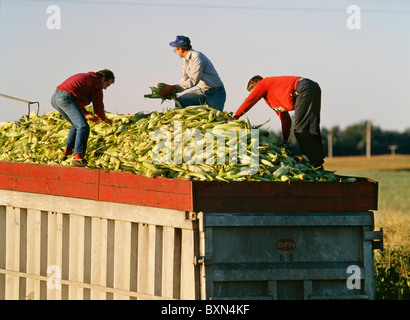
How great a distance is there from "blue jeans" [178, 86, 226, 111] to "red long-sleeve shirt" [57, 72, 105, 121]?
1219 millimetres

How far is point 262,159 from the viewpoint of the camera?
260 inches

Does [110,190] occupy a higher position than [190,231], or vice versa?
[110,190]

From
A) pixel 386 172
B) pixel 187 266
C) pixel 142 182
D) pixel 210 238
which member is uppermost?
pixel 386 172

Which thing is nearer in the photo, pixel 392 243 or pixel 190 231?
pixel 190 231

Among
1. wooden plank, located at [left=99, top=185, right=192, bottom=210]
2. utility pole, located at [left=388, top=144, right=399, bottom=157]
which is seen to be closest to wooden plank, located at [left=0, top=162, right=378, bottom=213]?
wooden plank, located at [left=99, top=185, right=192, bottom=210]

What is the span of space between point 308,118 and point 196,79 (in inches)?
67.2

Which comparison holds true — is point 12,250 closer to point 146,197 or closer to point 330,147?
point 146,197

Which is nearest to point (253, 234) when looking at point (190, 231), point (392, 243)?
point (190, 231)

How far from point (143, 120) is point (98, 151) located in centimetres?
69

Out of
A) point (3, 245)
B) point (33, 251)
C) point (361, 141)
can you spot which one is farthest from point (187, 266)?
point (361, 141)

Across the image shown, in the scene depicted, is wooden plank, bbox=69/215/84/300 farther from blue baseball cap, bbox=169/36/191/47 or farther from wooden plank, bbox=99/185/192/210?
blue baseball cap, bbox=169/36/191/47

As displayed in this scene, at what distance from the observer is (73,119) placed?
7969 millimetres

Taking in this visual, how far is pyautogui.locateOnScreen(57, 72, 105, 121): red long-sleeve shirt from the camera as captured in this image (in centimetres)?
821
